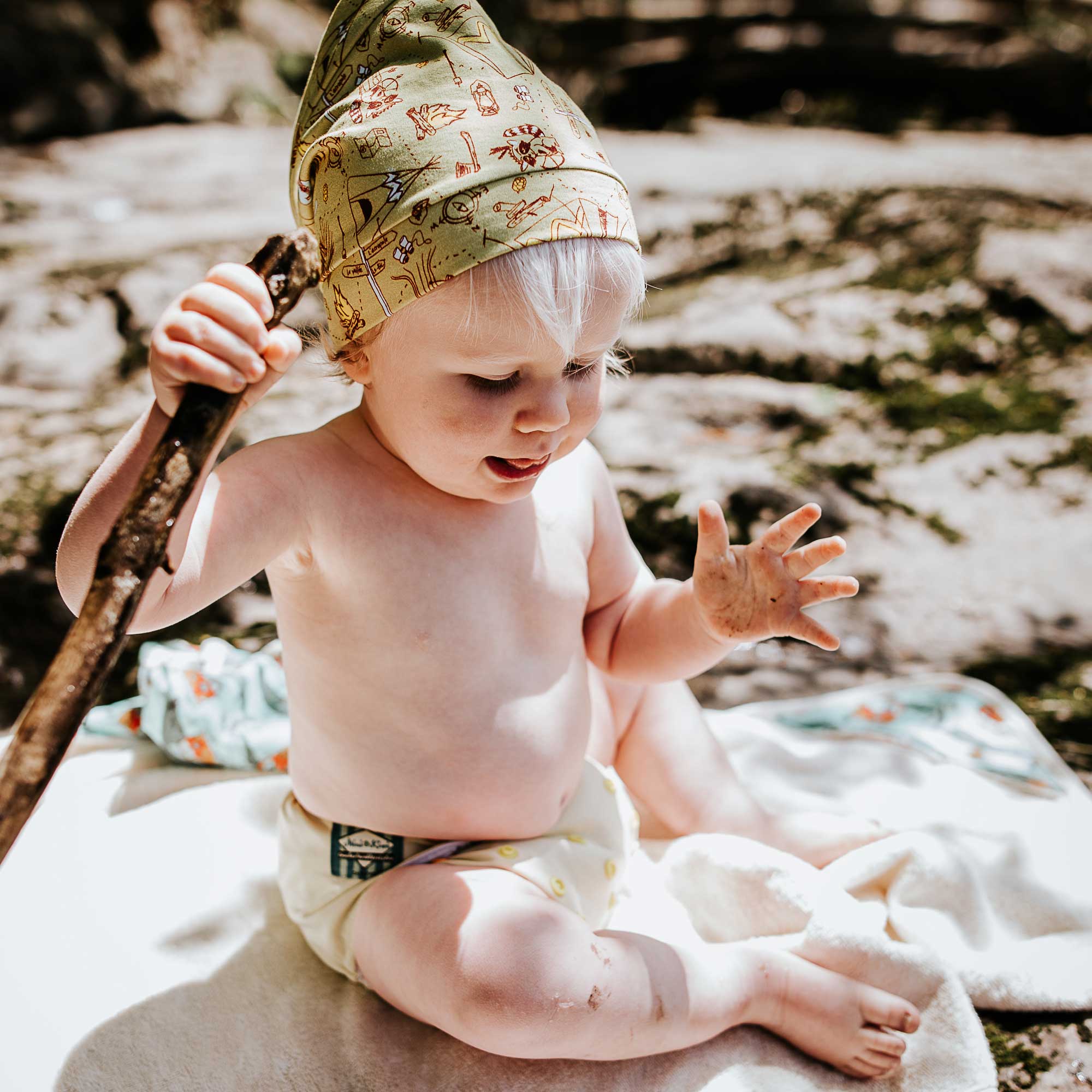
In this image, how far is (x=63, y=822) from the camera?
189 cm

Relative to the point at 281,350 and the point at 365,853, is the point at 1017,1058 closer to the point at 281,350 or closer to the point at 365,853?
the point at 365,853

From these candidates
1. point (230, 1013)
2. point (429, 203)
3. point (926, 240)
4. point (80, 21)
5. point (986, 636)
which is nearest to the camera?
point (429, 203)

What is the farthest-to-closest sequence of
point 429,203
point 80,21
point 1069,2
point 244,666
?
point 1069,2 → point 80,21 → point 244,666 → point 429,203

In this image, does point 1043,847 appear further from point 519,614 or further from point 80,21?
point 80,21

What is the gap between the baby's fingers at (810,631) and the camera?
148cm

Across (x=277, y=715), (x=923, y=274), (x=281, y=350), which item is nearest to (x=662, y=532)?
(x=277, y=715)

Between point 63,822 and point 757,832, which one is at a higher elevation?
point 63,822

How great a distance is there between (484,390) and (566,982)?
30.7 inches

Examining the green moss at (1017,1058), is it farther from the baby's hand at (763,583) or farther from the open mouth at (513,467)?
the open mouth at (513,467)

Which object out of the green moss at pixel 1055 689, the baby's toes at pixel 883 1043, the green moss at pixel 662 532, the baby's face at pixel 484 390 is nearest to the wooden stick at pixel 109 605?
the baby's face at pixel 484 390

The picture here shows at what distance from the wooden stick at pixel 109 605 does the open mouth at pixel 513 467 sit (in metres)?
0.42

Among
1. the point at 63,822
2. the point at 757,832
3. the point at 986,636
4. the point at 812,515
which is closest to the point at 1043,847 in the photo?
the point at 757,832

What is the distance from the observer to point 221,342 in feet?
3.45

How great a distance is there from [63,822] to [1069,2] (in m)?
9.80
